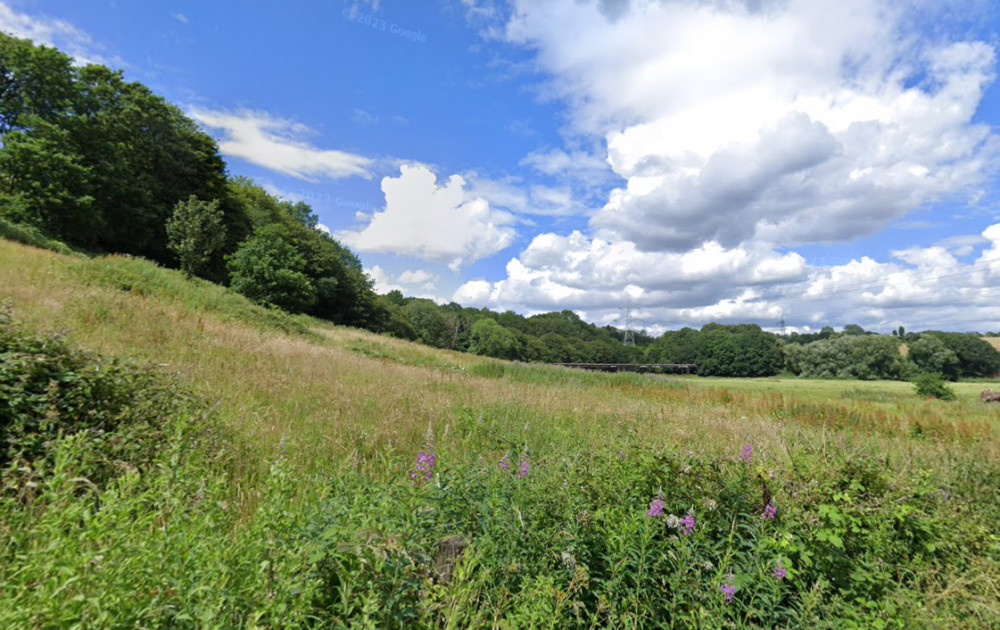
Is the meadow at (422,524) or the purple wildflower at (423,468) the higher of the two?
the purple wildflower at (423,468)

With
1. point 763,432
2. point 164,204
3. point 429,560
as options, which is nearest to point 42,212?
point 164,204

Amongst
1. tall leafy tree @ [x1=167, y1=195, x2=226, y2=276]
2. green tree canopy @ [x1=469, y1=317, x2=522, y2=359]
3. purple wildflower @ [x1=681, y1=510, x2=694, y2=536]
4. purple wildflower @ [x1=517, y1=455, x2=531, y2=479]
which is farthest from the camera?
green tree canopy @ [x1=469, y1=317, x2=522, y2=359]

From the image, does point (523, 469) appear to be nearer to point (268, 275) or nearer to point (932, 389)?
point (268, 275)

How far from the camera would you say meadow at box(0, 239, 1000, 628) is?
1.55 metres

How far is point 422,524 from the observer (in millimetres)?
2178

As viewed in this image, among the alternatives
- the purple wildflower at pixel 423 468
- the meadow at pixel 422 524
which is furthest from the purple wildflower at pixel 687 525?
the purple wildflower at pixel 423 468

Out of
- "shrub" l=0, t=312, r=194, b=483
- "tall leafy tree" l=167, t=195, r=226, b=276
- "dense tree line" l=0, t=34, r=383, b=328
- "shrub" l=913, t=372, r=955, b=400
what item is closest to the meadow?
"shrub" l=0, t=312, r=194, b=483

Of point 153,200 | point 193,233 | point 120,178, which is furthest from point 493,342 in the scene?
point 193,233

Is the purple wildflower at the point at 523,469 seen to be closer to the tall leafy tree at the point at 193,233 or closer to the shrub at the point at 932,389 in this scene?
the tall leafy tree at the point at 193,233

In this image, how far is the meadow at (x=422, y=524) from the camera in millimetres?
1547

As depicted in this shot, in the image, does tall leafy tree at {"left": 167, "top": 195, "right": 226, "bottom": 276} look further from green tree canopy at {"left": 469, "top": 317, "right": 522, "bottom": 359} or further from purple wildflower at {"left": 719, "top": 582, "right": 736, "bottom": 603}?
green tree canopy at {"left": 469, "top": 317, "right": 522, "bottom": 359}

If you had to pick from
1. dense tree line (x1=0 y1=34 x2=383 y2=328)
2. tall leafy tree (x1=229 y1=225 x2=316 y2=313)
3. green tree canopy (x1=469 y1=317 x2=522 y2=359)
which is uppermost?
dense tree line (x1=0 y1=34 x2=383 y2=328)

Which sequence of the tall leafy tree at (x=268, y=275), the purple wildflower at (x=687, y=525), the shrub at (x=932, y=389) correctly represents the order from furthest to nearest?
the tall leafy tree at (x=268, y=275) < the shrub at (x=932, y=389) < the purple wildflower at (x=687, y=525)

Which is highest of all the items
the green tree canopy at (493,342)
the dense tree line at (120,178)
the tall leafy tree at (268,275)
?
the dense tree line at (120,178)
